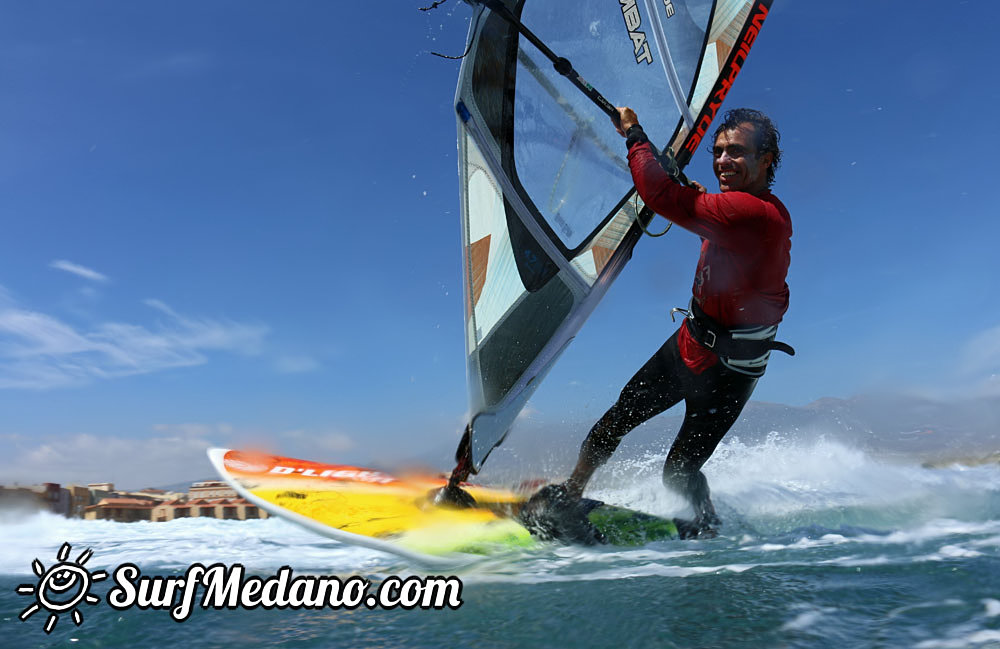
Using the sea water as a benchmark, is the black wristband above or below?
above

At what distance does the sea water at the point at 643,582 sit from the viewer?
212 cm

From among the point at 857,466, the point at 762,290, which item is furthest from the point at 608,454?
the point at 857,466

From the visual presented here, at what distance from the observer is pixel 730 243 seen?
10.8ft

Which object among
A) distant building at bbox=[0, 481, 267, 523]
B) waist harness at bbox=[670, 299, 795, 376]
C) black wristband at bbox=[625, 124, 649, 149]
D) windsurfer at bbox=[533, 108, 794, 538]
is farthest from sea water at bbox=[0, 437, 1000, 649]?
black wristband at bbox=[625, 124, 649, 149]

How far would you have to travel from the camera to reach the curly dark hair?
3518 mm

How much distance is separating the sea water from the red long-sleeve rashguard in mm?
1357

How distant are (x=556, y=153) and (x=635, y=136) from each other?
1464mm

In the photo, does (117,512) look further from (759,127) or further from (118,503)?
(759,127)

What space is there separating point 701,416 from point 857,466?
148 inches

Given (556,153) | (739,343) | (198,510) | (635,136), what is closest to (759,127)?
(635,136)

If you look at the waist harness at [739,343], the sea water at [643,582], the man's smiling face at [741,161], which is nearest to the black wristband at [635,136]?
the man's smiling face at [741,161]

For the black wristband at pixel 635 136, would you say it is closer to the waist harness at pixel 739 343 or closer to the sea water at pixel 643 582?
the waist harness at pixel 739 343

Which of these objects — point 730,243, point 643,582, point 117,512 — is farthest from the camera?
point 117,512

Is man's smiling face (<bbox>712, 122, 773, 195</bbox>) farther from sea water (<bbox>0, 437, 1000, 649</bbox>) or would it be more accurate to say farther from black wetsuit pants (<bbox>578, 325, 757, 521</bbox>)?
sea water (<bbox>0, 437, 1000, 649</bbox>)
